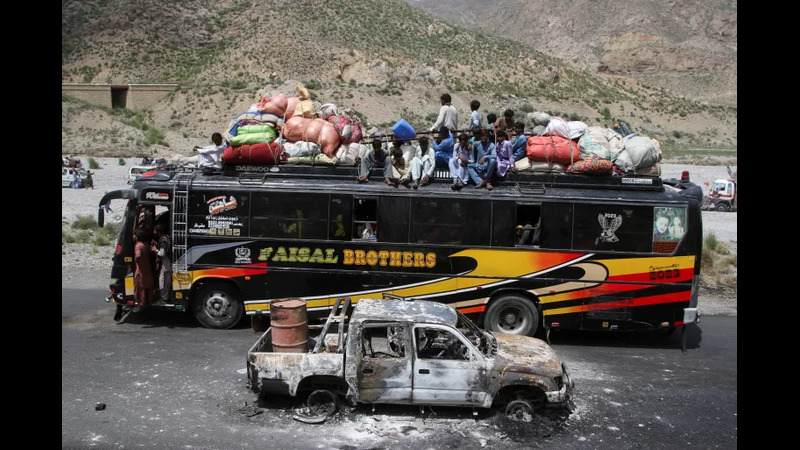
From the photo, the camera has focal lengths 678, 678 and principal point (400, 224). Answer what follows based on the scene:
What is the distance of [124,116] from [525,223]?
5969cm

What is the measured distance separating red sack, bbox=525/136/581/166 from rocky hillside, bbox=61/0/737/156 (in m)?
46.6

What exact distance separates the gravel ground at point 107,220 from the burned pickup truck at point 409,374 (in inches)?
305

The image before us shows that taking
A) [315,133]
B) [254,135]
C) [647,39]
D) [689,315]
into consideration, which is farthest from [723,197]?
[647,39]

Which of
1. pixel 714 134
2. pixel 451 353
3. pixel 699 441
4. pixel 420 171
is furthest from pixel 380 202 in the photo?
pixel 714 134

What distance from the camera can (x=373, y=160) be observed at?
1210 cm

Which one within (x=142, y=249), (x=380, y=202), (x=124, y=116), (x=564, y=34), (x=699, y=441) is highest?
(x=564, y=34)

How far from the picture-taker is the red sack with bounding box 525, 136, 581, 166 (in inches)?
467

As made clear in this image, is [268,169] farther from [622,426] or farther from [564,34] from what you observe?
[564,34]

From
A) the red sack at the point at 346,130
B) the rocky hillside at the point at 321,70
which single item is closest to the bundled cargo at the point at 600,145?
the red sack at the point at 346,130

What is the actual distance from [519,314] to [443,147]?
10.9 ft

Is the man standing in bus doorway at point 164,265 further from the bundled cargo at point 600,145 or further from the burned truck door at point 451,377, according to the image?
the bundled cargo at point 600,145

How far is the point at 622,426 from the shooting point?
28.0 ft

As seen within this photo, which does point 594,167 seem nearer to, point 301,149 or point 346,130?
point 346,130

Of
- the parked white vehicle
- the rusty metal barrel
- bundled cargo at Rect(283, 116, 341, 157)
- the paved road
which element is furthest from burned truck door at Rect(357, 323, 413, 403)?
the parked white vehicle
